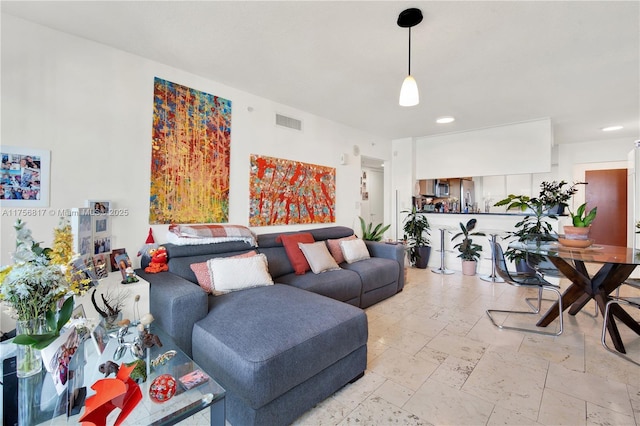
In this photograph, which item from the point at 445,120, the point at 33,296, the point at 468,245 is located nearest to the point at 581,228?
the point at 468,245

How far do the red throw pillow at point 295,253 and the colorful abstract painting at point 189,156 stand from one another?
0.70 metres

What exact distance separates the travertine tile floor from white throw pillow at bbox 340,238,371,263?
2.33ft

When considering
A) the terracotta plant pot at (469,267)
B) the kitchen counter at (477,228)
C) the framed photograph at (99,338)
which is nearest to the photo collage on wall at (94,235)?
the framed photograph at (99,338)

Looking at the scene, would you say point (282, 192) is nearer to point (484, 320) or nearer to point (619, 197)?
point (484, 320)

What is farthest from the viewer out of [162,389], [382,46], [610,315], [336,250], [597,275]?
[336,250]

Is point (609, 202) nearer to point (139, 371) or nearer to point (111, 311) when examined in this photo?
point (139, 371)

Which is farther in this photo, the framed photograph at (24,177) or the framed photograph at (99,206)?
the framed photograph at (99,206)

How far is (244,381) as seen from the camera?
131 centimetres

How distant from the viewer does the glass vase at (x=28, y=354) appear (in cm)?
102

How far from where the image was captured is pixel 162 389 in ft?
3.49

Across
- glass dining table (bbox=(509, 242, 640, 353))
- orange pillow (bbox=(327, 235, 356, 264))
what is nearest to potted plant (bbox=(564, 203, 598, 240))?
glass dining table (bbox=(509, 242, 640, 353))

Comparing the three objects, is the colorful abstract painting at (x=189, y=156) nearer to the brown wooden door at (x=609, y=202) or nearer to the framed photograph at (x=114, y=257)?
the framed photograph at (x=114, y=257)

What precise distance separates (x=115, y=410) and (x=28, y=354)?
46 cm

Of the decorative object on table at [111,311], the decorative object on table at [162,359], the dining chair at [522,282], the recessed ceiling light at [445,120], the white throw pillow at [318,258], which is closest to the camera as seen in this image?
the decorative object on table at [162,359]
